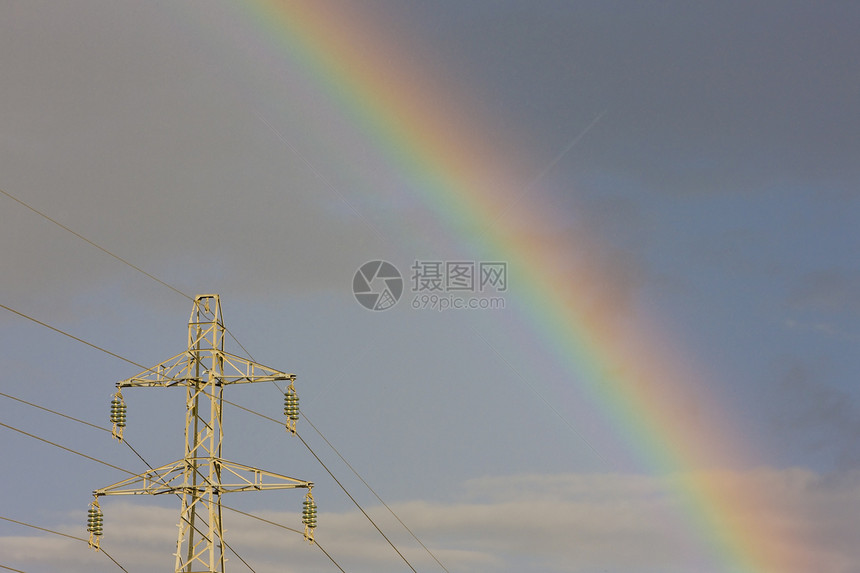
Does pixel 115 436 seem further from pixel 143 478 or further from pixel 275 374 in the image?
pixel 275 374

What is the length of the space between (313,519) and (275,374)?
835 centimetres

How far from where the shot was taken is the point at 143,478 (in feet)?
217

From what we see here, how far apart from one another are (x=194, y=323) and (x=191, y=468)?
8.06 metres

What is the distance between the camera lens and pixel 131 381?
225 ft

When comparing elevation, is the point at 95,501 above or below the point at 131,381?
below

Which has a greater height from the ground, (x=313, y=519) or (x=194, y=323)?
(x=194, y=323)

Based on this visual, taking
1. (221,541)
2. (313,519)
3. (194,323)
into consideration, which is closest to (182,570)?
(221,541)

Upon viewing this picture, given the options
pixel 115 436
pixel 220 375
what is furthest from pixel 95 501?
pixel 220 375

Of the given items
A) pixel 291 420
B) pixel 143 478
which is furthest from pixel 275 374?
pixel 143 478

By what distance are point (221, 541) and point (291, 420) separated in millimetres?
6846

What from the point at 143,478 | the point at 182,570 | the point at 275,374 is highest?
the point at 275,374

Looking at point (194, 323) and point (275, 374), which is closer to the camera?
point (275, 374)

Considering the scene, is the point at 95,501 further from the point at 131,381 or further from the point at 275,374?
the point at 275,374

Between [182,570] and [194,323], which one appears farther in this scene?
[194,323]
